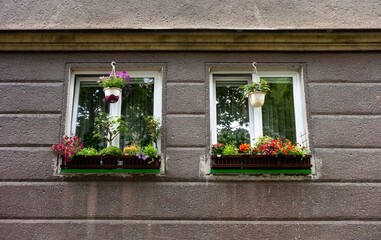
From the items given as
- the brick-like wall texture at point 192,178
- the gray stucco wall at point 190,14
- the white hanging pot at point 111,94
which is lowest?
the brick-like wall texture at point 192,178

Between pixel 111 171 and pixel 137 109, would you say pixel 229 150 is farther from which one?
pixel 111 171

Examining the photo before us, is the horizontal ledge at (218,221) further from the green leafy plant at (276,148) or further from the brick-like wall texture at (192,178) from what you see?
the green leafy plant at (276,148)

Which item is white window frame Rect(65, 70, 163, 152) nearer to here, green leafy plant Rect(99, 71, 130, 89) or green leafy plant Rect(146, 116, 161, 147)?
green leafy plant Rect(146, 116, 161, 147)

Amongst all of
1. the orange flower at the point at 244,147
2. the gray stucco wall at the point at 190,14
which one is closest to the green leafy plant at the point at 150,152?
Answer: the orange flower at the point at 244,147

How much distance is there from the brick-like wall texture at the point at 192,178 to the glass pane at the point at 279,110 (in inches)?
11.2

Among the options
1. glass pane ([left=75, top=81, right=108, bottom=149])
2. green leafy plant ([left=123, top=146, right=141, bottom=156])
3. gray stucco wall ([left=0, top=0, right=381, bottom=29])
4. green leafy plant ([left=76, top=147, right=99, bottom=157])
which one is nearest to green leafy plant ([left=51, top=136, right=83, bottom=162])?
green leafy plant ([left=76, top=147, right=99, bottom=157])

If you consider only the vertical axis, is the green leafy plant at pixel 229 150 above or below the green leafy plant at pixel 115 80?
below

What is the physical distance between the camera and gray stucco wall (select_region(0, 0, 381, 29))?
5711 millimetres

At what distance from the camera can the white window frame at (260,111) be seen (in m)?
5.34

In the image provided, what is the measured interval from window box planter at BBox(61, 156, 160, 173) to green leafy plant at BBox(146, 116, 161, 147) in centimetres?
37

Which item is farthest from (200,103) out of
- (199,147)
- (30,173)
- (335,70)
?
(30,173)

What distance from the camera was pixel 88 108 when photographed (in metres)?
5.54

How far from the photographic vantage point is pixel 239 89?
5621 millimetres

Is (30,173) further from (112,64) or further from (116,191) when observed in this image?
(112,64)
